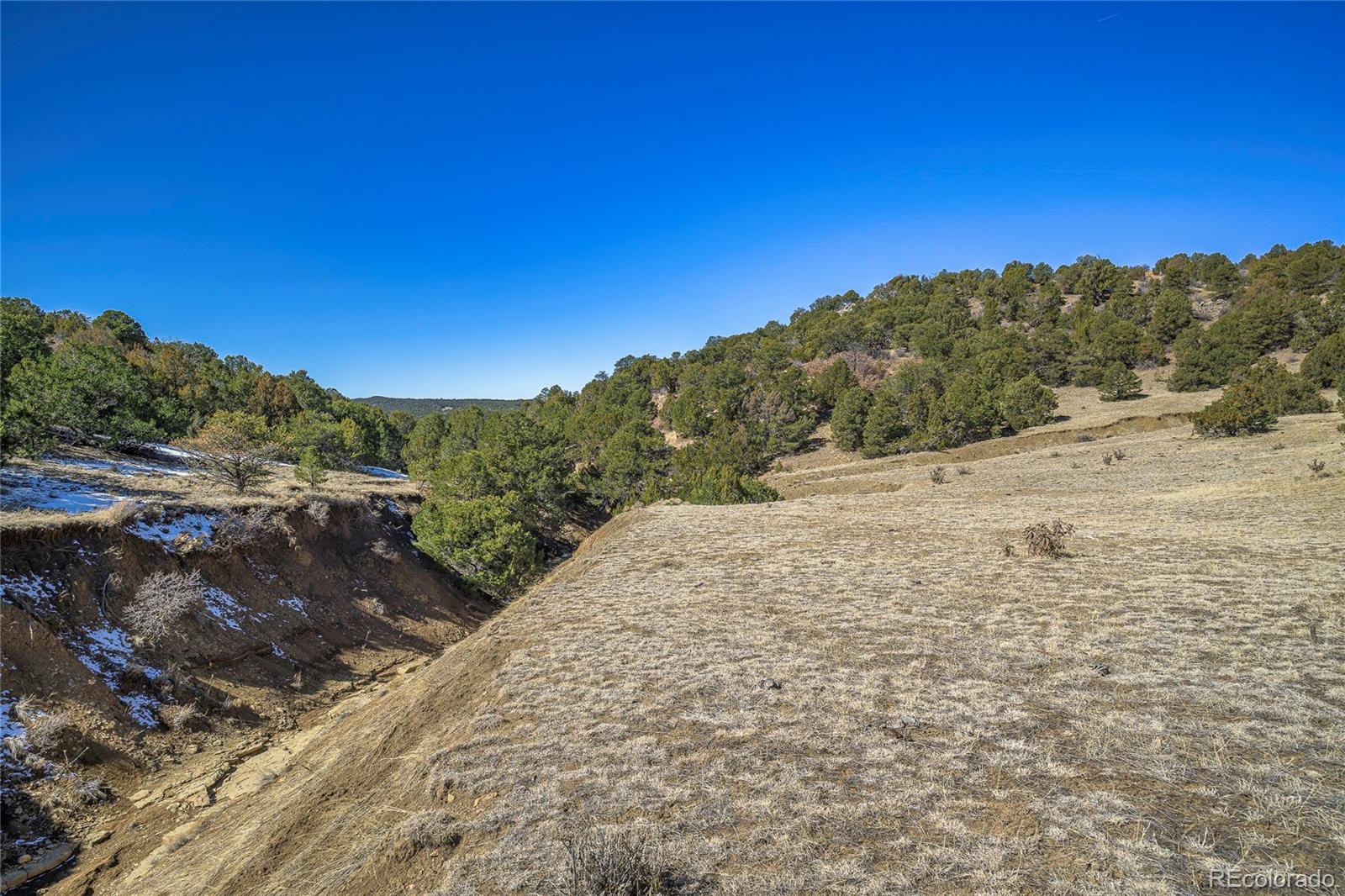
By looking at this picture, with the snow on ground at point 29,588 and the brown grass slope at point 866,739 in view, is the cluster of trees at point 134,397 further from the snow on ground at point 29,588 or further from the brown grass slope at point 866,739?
the brown grass slope at point 866,739

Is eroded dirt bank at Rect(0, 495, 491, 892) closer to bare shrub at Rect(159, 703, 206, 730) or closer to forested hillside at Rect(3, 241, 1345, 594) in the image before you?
bare shrub at Rect(159, 703, 206, 730)

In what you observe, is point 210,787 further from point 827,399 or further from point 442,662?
point 827,399

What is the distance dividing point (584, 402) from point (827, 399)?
41603 millimetres

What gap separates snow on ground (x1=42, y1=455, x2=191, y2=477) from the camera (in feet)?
66.3

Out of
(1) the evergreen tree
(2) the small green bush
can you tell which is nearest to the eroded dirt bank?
(1) the evergreen tree

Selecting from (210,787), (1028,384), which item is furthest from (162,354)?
(1028,384)

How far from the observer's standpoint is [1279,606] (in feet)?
29.8

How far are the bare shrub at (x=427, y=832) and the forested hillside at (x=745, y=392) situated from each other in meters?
17.8

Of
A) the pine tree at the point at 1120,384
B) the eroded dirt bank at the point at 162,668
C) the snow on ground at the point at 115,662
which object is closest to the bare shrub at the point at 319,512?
the eroded dirt bank at the point at 162,668

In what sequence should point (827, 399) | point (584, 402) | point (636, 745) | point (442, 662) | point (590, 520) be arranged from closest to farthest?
point (636, 745) → point (442, 662) → point (590, 520) → point (827, 399) → point (584, 402)

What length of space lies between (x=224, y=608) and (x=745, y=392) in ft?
182

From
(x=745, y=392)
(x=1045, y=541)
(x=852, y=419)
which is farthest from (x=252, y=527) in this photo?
(x=745, y=392)

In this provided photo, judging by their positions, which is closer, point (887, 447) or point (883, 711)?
point (883, 711)

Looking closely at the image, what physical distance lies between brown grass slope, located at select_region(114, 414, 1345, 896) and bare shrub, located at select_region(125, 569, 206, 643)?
17.3 feet
